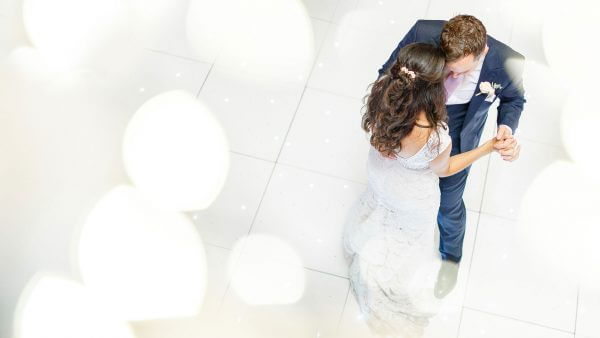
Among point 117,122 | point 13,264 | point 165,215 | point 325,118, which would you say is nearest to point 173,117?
point 117,122

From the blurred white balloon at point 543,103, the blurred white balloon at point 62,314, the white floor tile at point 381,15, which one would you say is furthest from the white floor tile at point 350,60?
the blurred white balloon at point 62,314

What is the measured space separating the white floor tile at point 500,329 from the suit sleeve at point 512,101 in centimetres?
90

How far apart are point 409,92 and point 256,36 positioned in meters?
1.88

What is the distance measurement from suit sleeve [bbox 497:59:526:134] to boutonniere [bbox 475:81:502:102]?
0.06 meters

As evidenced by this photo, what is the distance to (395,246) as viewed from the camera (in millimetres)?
2533

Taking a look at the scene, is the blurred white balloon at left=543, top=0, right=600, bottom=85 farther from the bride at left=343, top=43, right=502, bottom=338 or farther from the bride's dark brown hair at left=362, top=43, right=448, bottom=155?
the bride's dark brown hair at left=362, top=43, right=448, bottom=155

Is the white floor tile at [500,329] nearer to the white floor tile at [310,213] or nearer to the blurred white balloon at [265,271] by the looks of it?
the white floor tile at [310,213]

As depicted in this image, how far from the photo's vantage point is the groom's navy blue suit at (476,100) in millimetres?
2262

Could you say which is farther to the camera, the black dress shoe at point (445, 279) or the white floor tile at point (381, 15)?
the white floor tile at point (381, 15)

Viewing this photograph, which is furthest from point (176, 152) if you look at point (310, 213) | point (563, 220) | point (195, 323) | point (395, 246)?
point (563, 220)

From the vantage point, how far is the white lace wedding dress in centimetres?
229

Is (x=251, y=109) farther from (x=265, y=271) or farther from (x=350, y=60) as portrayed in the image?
(x=265, y=271)

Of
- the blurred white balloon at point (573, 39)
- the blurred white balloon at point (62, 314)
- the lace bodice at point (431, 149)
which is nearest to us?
the lace bodice at point (431, 149)

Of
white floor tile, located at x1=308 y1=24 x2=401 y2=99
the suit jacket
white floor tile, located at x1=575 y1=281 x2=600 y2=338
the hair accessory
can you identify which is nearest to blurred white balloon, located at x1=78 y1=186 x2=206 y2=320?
white floor tile, located at x1=308 y1=24 x2=401 y2=99
